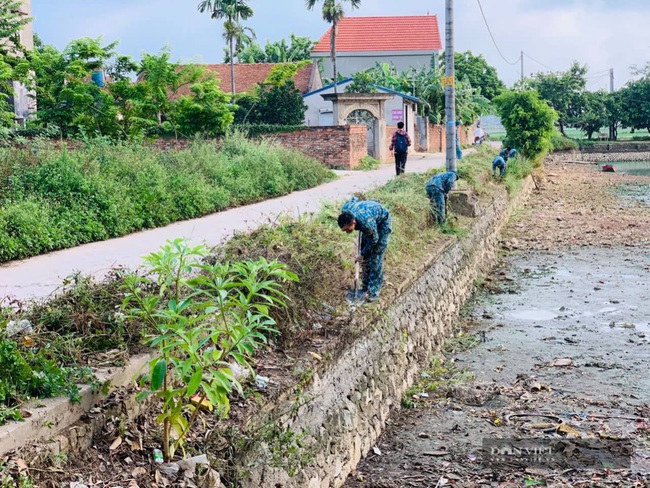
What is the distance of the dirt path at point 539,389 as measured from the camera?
22.1ft

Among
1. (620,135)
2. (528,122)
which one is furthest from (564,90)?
(528,122)

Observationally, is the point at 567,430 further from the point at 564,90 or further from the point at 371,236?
the point at 564,90

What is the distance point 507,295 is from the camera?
47.2 feet

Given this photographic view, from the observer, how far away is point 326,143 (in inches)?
1089

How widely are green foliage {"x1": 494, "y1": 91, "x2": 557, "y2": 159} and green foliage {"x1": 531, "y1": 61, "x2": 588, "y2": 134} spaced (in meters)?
34.8

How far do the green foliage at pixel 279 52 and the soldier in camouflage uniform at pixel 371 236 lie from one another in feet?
167

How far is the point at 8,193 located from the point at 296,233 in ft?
17.7

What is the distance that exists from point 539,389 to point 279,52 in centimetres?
5203

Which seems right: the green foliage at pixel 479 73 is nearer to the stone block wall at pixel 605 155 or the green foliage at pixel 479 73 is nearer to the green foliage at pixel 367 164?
the stone block wall at pixel 605 155

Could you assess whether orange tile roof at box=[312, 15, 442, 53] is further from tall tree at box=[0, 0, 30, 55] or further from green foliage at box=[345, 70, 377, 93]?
tall tree at box=[0, 0, 30, 55]

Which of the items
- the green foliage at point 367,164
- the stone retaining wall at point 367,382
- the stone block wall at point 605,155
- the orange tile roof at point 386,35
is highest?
the orange tile roof at point 386,35

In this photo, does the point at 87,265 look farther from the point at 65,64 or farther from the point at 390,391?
the point at 65,64

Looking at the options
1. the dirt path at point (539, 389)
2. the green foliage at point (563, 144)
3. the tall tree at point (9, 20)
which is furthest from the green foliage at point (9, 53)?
the green foliage at point (563, 144)

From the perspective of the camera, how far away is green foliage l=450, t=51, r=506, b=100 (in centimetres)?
7006
